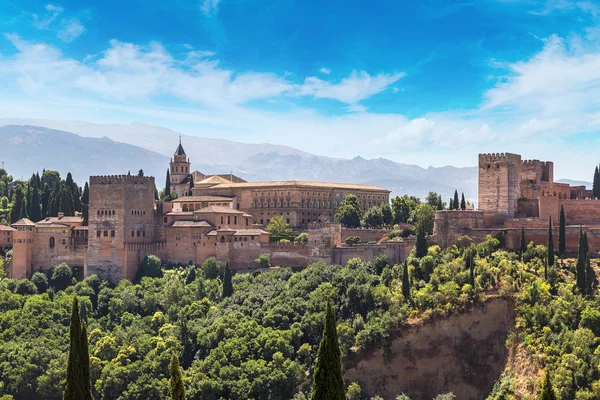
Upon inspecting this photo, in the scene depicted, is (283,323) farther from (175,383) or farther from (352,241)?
(175,383)

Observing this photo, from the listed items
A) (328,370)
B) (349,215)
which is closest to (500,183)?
(349,215)

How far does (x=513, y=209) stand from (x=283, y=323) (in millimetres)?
17213

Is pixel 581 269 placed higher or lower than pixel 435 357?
higher

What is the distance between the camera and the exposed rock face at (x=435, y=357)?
156ft

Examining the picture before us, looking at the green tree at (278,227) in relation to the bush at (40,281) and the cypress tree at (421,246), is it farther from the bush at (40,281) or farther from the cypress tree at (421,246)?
the bush at (40,281)

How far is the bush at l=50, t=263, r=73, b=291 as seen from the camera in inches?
2462

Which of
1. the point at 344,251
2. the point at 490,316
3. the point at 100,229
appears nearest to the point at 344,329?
the point at 490,316

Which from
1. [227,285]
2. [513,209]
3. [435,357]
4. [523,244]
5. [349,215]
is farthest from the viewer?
[349,215]

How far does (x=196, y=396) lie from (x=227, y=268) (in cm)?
1311

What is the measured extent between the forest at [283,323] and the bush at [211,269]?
2.74ft

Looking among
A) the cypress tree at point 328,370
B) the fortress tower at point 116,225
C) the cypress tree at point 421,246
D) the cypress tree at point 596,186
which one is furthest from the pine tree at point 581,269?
the fortress tower at point 116,225

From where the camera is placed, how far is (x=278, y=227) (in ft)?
234

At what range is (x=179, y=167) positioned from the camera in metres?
88.4

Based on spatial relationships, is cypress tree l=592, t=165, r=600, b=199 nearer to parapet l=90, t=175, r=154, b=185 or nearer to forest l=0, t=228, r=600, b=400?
forest l=0, t=228, r=600, b=400
